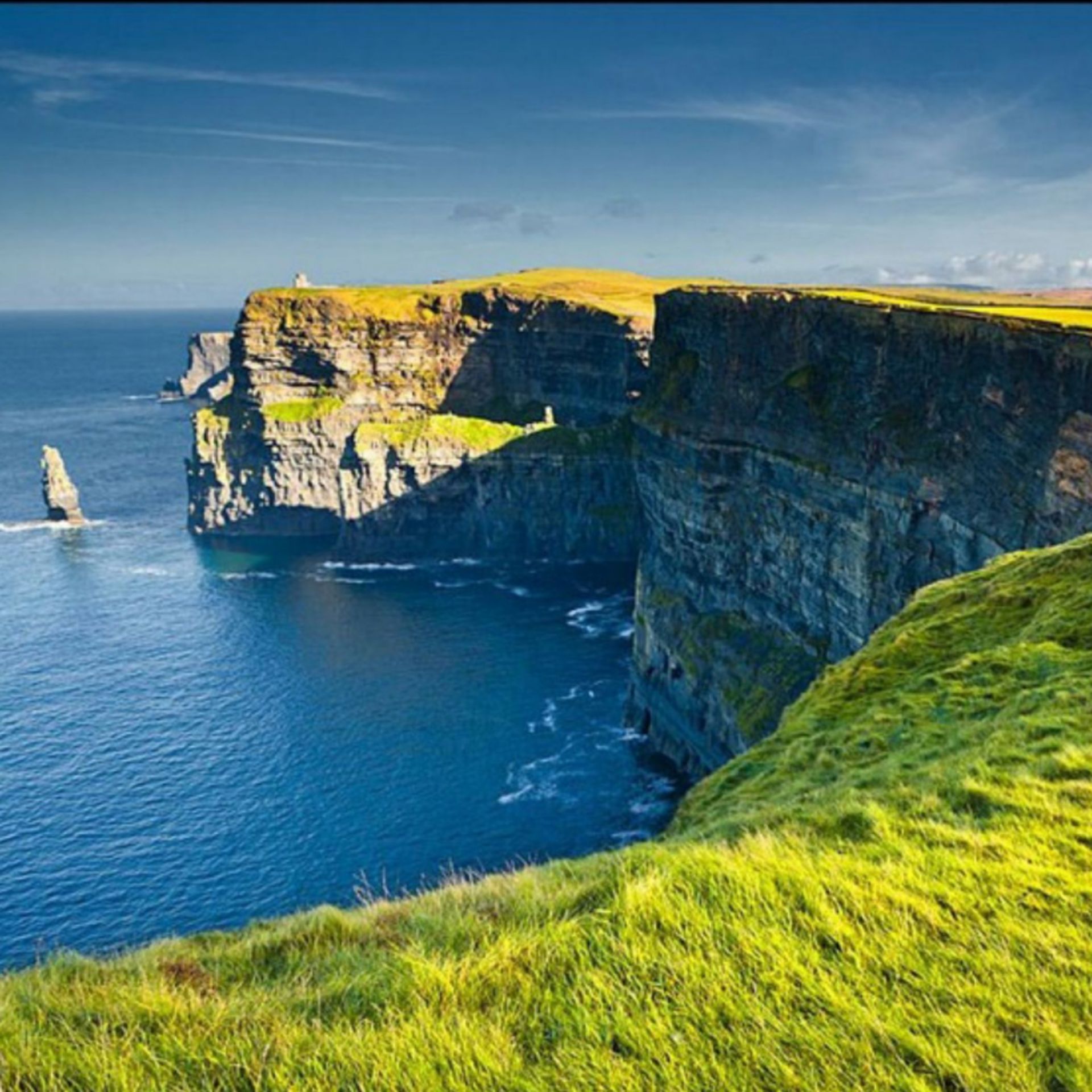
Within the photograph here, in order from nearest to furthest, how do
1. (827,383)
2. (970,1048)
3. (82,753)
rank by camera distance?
(970,1048)
(827,383)
(82,753)

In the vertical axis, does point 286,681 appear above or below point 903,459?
below

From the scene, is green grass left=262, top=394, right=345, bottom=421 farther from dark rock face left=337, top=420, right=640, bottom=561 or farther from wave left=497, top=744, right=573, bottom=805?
wave left=497, top=744, right=573, bottom=805

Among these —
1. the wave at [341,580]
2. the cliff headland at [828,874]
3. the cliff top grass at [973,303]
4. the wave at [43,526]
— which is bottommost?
the wave at [341,580]

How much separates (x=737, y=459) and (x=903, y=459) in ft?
66.5

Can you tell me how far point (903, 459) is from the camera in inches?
2335

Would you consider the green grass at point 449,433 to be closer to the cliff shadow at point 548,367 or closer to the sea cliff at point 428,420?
the sea cliff at point 428,420

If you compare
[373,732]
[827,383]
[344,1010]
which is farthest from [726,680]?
[344,1010]

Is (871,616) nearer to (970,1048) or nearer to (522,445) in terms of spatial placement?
(970,1048)

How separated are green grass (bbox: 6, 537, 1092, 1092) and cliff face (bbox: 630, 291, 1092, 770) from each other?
40219mm

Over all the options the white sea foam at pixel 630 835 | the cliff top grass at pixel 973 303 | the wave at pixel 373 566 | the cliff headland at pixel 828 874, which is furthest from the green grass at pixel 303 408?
the white sea foam at pixel 630 835

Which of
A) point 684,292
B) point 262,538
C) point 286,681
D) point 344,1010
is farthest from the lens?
point 262,538

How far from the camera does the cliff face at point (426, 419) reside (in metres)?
140

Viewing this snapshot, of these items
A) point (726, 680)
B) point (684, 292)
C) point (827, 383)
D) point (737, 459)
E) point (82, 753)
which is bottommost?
point (82, 753)

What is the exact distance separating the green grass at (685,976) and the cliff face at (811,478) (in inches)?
1583
